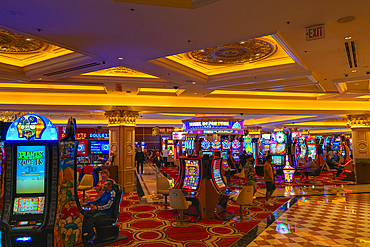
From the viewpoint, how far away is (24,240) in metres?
3.36

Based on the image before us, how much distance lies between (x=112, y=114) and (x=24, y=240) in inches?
226

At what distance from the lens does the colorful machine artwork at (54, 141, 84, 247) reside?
3.60 metres

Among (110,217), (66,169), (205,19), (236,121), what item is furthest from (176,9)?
(236,121)

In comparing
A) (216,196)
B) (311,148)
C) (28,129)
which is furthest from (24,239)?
(311,148)

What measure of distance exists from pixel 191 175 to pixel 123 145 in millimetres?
3688

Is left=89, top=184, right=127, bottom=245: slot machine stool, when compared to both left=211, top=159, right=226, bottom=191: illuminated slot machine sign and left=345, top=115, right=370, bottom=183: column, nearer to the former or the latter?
left=211, top=159, right=226, bottom=191: illuminated slot machine sign

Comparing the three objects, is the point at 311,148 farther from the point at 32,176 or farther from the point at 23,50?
the point at 32,176

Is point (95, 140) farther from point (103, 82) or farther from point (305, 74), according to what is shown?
point (305, 74)

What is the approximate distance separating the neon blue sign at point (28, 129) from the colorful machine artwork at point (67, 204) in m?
0.28

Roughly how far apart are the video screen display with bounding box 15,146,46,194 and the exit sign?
351 centimetres

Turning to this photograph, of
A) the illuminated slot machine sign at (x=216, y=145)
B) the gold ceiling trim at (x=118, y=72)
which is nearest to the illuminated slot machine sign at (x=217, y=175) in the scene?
the gold ceiling trim at (x=118, y=72)

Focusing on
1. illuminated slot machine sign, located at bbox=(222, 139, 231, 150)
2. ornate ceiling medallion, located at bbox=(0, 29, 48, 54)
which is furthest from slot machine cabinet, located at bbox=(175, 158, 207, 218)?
illuminated slot machine sign, located at bbox=(222, 139, 231, 150)

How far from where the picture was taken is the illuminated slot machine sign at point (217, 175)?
5726 millimetres

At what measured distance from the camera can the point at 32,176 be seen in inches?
138
